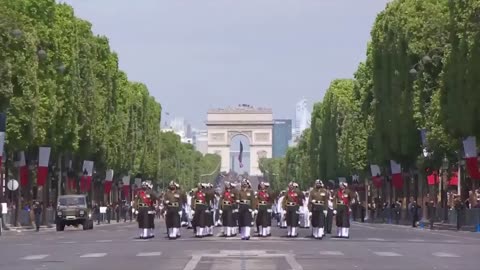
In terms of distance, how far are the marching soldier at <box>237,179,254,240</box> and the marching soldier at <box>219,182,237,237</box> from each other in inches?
30.6

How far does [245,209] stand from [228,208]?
186 cm

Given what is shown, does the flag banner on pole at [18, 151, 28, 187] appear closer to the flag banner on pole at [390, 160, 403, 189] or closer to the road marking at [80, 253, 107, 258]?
the flag banner on pole at [390, 160, 403, 189]

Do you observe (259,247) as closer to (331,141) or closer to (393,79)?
(393,79)

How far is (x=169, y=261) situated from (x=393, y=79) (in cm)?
6353

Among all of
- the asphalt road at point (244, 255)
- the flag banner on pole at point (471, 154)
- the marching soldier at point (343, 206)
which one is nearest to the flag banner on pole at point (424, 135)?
the flag banner on pole at point (471, 154)

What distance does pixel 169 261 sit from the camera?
35.4 meters

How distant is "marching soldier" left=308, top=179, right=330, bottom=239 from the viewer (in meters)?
54.2

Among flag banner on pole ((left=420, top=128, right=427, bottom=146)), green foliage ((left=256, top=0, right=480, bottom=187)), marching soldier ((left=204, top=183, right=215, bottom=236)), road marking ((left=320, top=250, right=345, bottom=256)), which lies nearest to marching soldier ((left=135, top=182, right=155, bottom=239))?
marching soldier ((left=204, top=183, right=215, bottom=236))

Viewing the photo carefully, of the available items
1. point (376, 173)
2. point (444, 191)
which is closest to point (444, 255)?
point (444, 191)

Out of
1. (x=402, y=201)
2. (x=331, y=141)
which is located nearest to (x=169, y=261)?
(x=402, y=201)

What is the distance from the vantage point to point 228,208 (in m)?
55.8

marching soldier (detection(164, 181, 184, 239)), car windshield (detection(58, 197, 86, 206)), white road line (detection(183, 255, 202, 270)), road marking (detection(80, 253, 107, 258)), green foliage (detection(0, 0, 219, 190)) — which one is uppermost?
green foliage (detection(0, 0, 219, 190))

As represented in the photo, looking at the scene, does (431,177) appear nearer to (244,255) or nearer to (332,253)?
(332,253)

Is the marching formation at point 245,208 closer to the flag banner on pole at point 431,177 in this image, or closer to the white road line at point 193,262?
the white road line at point 193,262
